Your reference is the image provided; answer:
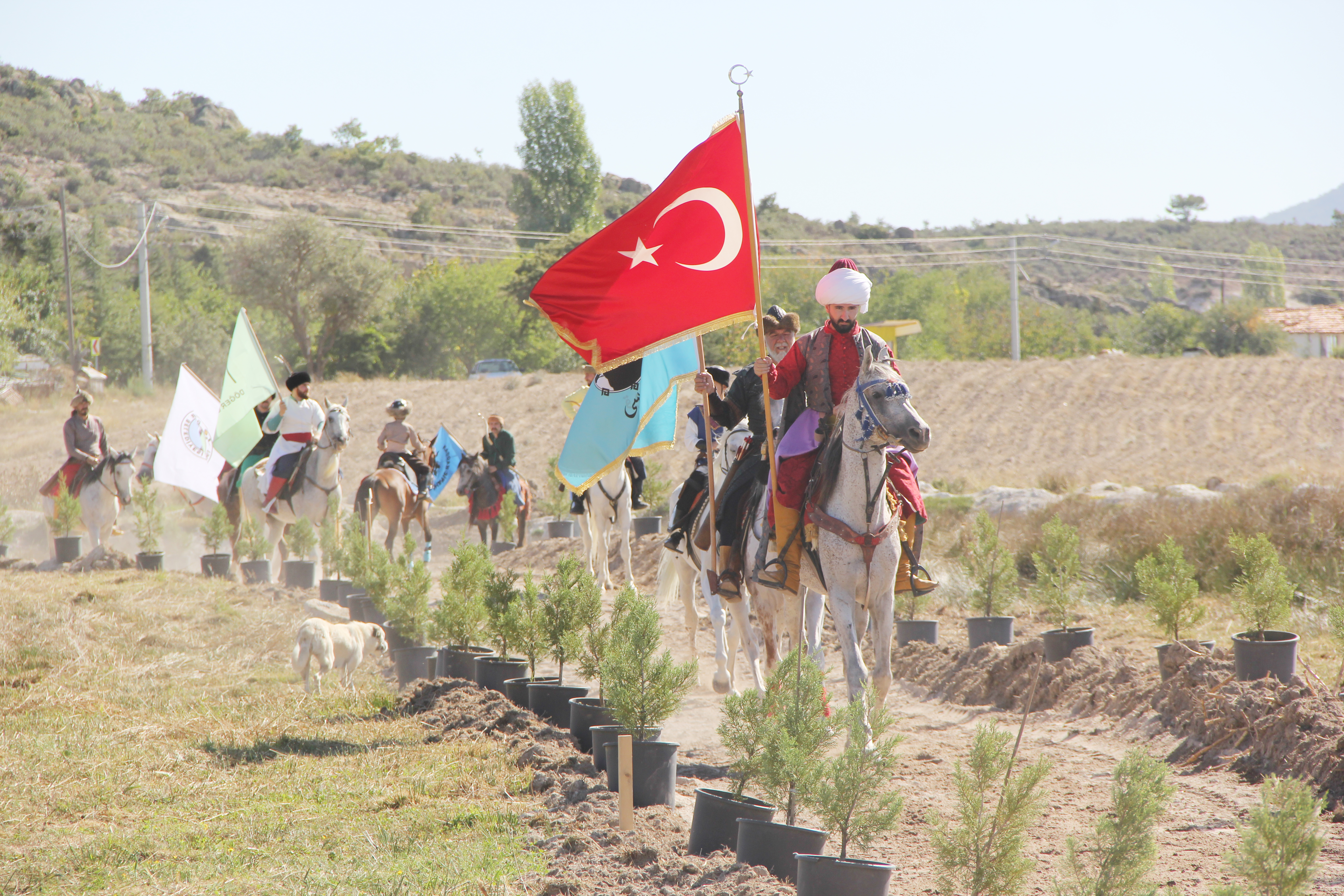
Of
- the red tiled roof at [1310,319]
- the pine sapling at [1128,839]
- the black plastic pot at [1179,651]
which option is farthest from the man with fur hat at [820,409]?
A: the red tiled roof at [1310,319]

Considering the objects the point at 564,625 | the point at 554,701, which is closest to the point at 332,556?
the point at 554,701

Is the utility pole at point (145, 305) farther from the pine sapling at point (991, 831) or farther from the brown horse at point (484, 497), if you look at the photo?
the pine sapling at point (991, 831)

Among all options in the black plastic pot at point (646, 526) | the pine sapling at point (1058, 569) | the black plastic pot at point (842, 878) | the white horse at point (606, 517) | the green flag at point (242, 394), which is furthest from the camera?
the black plastic pot at point (646, 526)

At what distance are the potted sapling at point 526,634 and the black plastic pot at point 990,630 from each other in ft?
13.0

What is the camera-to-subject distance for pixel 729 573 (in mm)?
6871

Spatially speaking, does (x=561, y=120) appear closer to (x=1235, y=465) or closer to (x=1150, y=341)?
(x=1150, y=341)

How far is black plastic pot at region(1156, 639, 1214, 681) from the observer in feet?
24.4

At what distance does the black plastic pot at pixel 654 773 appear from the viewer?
17.7ft

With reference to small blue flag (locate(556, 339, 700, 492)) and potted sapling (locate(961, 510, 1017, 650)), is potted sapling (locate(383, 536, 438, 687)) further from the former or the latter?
potted sapling (locate(961, 510, 1017, 650))

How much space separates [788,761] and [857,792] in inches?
10.9

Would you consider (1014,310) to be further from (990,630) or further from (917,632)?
(990,630)

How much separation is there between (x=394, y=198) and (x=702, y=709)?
105 meters

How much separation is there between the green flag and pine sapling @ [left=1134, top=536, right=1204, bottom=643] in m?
11.8

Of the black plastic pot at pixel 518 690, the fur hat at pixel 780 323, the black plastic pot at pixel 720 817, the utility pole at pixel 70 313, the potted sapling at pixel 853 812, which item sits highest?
the utility pole at pixel 70 313
